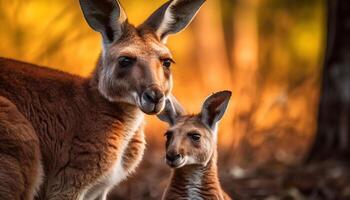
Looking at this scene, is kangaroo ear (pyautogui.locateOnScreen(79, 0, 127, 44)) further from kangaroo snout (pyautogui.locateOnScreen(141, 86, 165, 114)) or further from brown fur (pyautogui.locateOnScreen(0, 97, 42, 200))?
brown fur (pyautogui.locateOnScreen(0, 97, 42, 200))

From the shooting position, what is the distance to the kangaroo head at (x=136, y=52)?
7.20 meters

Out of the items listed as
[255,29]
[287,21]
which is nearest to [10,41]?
[287,21]

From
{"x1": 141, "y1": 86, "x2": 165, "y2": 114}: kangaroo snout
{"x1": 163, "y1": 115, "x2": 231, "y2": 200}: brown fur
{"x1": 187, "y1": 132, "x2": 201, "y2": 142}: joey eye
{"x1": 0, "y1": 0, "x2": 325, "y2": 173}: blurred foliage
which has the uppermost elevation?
{"x1": 0, "y1": 0, "x2": 325, "y2": 173}: blurred foliage

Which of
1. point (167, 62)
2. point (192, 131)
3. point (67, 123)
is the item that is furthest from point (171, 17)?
point (67, 123)

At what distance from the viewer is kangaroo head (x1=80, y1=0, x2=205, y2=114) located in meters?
7.20

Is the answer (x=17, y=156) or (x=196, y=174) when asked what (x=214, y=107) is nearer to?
(x=196, y=174)

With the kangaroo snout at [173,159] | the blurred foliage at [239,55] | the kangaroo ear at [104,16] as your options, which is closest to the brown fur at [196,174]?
the kangaroo snout at [173,159]

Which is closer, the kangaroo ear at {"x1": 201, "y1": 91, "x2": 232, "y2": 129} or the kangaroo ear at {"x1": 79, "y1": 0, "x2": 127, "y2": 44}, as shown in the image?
the kangaroo ear at {"x1": 79, "y1": 0, "x2": 127, "y2": 44}

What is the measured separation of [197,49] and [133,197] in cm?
1385

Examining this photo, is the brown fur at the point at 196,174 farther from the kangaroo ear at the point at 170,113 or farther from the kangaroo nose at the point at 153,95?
the kangaroo nose at the point at 153,95

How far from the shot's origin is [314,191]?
10.1 m

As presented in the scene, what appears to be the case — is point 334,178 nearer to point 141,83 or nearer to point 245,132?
point 245,132

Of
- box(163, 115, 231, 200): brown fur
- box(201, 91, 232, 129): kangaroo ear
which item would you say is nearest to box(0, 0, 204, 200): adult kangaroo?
box(163, 115, 231, 200): brown fur

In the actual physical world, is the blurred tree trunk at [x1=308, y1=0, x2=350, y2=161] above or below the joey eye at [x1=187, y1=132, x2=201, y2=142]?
above
